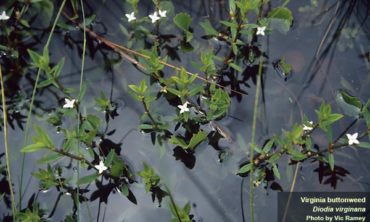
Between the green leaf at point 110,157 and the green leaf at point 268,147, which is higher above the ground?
the green leaf at point 268,147

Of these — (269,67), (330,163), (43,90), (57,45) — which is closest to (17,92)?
(43,90)

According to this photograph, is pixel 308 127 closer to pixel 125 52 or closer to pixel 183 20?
pixel 183 20

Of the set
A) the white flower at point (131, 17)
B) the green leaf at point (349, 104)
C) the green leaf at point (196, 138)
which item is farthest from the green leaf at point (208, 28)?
the green leaf at point (349, 104)

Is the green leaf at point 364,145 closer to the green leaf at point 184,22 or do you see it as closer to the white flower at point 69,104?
the green leaf at point 184,22

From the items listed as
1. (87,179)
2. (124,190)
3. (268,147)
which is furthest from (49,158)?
(268,147)

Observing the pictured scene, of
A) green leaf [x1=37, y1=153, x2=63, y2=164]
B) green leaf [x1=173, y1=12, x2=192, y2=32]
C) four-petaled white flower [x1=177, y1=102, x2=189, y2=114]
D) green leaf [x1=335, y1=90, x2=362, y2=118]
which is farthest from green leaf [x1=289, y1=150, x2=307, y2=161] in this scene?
green leaf [x1=37, y1=153, x2=63, y2=164]
